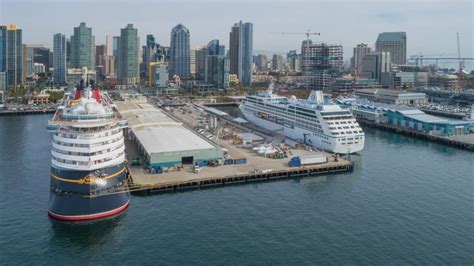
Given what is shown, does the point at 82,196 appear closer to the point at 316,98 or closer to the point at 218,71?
the point at 316,98

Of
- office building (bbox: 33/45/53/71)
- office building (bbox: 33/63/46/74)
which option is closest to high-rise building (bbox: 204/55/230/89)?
office building (bbox: 33/63/46/74)

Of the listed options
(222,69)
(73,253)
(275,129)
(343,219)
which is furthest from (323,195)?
(222,69)

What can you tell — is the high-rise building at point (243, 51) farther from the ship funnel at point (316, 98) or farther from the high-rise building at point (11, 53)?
the ship funnel at point (316, 98)

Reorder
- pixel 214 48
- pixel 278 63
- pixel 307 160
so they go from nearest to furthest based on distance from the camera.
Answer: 1. pixel 307 160
2. pixel 214 48
3. pixel 278 63

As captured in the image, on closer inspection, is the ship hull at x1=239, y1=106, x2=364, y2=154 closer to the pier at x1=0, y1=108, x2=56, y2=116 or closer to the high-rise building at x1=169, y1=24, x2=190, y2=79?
the pier at x1=0, y1=108, x2=56, y2=116

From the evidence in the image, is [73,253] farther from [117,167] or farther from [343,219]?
[343,219]

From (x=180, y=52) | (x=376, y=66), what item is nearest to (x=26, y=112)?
(x=180, y=52)

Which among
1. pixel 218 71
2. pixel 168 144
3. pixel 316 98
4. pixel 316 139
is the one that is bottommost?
pixel 168 144
